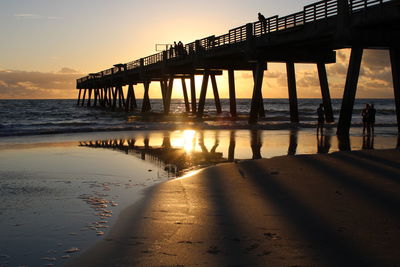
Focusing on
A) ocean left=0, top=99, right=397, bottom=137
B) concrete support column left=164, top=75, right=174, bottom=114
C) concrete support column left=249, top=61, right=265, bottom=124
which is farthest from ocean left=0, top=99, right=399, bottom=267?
concrete support column left=164, top=75, right=174, bottom=114

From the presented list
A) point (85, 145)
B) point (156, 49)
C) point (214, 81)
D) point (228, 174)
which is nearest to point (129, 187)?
point (228, 174)

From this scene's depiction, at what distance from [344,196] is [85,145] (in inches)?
468

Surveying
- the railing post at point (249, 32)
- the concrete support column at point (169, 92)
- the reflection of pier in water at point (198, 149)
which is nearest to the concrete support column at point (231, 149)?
the reflection of pier in water at point (198, 149)

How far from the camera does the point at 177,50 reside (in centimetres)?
3703

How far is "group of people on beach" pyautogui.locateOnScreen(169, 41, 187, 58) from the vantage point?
35.5 meters

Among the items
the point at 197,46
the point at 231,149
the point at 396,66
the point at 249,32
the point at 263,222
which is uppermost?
the point at 197,46

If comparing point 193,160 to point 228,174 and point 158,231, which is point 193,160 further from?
point 158,231

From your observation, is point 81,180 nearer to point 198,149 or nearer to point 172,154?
point 172,154

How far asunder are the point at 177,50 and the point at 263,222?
108 ft

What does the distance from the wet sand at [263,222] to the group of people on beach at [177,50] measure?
27596mm

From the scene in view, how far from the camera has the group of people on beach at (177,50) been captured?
116 feet

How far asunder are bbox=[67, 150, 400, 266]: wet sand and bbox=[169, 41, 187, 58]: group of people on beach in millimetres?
27596

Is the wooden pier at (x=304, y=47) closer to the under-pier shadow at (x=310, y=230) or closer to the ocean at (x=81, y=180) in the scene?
the ocean at (x=81, y=180)

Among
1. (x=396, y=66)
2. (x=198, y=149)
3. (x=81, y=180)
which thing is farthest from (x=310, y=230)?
(x=396, y=66)
